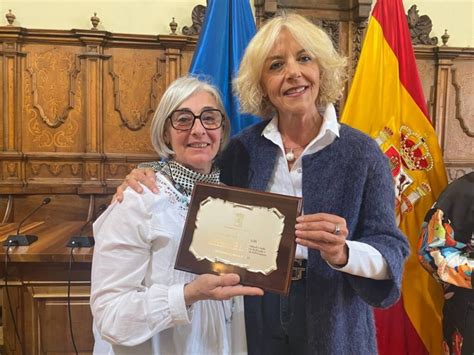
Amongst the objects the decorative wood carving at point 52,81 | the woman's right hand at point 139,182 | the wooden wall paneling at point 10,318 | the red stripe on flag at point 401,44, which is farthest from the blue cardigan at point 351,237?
the decorative wood carving at point 52,81

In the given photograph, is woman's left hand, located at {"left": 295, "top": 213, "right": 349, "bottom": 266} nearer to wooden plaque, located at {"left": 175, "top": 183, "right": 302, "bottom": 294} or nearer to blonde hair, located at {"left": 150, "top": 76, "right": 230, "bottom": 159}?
wooden plaque, located at {"left": 175, "top": 183, "right": 302, "bottom": 294}

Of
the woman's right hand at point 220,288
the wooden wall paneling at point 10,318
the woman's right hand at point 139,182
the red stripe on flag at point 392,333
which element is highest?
the woman's right hand at point 139,182

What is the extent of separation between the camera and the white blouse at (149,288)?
0.84 m

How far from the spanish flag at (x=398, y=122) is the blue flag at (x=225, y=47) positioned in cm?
58

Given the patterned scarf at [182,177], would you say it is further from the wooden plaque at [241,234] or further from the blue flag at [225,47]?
the blue flag at [225,47]

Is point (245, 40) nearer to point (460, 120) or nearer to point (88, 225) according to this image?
point (88, 225)

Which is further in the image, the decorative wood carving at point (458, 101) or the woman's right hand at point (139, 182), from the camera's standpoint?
the decorative wood carving at point (458, 101)

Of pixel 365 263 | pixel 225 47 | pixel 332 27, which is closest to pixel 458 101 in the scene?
pixel 332 27

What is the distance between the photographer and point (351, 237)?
3.27 feet

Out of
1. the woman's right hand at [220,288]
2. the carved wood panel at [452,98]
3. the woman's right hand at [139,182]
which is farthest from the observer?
the carved wood panel at [452,98]

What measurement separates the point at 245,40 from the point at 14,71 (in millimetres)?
2123

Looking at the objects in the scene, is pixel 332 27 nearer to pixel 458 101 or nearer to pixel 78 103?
pixel 458 101

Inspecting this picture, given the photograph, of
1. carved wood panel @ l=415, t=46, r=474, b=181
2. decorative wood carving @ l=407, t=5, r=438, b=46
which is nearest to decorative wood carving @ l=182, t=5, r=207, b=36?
decorative wood carving @ l=407, t=5, r=438, b=46

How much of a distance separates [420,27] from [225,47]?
7.21 feet
